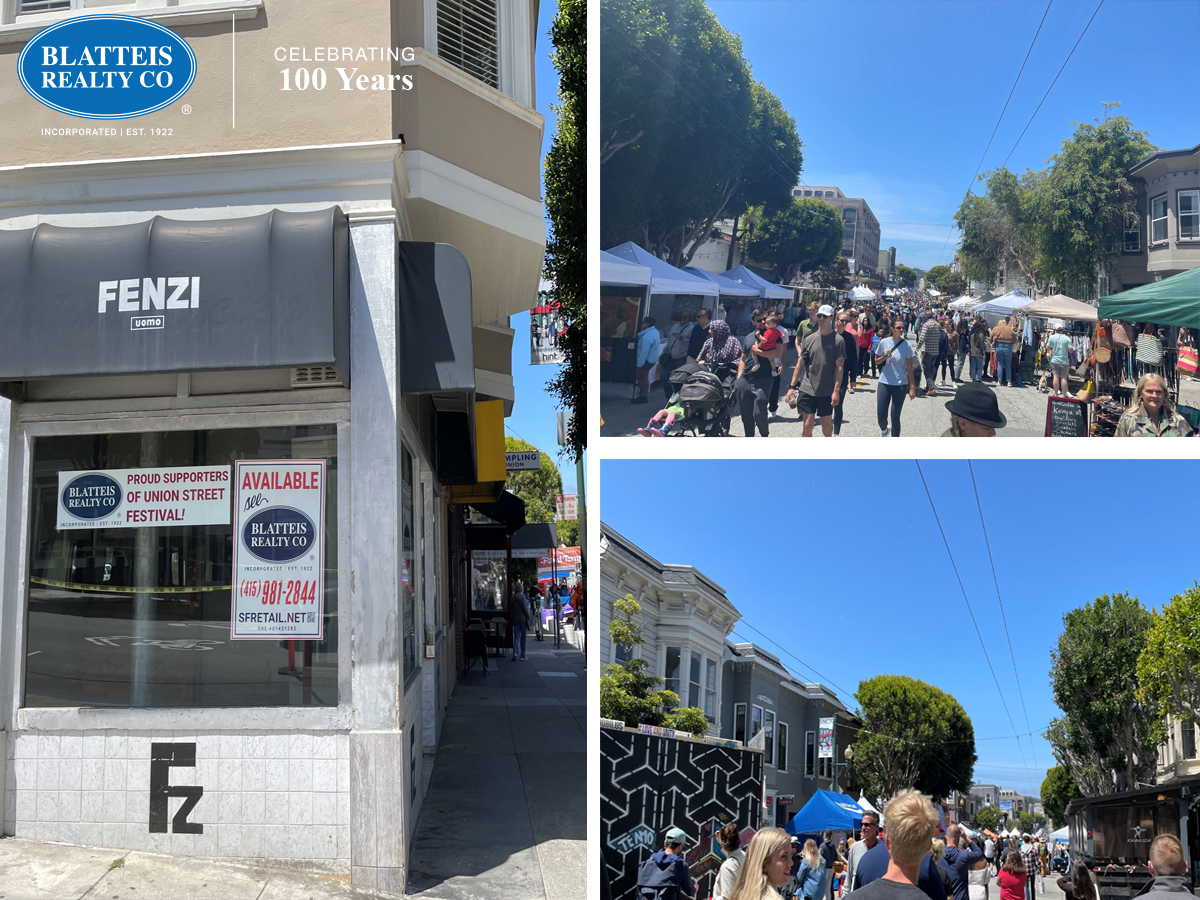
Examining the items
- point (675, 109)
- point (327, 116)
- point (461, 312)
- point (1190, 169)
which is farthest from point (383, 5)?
point (1190, 169)

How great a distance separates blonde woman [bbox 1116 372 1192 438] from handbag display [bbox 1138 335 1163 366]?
14 centimetres

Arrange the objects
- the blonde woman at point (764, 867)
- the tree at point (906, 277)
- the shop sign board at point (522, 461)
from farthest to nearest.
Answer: the shop sign board at point (522, 461) < the tree at point (906, 277) < the blonde woman at point (764, 867)

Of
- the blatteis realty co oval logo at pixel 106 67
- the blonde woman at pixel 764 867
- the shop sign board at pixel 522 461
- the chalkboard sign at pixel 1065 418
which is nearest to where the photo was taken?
the blonde woman at pixel 764 867

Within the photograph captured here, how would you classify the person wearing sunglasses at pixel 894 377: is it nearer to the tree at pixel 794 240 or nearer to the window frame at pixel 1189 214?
the tree at pixel 794 240

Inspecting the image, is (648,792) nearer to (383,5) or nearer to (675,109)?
(675,109)

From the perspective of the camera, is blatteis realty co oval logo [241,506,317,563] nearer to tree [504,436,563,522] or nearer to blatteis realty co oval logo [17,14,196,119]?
blatteis realty co oval logo [17,14,196,119]

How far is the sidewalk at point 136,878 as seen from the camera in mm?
6105

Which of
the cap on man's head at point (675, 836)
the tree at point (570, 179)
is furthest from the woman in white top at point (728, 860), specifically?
the tree at point (570, 179)

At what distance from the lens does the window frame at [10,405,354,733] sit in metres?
6.76

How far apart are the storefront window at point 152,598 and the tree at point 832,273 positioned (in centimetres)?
371

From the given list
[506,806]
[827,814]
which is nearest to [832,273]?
[827,814]

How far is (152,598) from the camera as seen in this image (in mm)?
7105

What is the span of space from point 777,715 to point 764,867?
2157mm

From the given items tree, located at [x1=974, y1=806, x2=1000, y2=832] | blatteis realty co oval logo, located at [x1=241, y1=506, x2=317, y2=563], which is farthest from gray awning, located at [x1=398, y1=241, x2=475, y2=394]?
tree, located at [x1=974, y1=806, x2=1000, y2=832]
